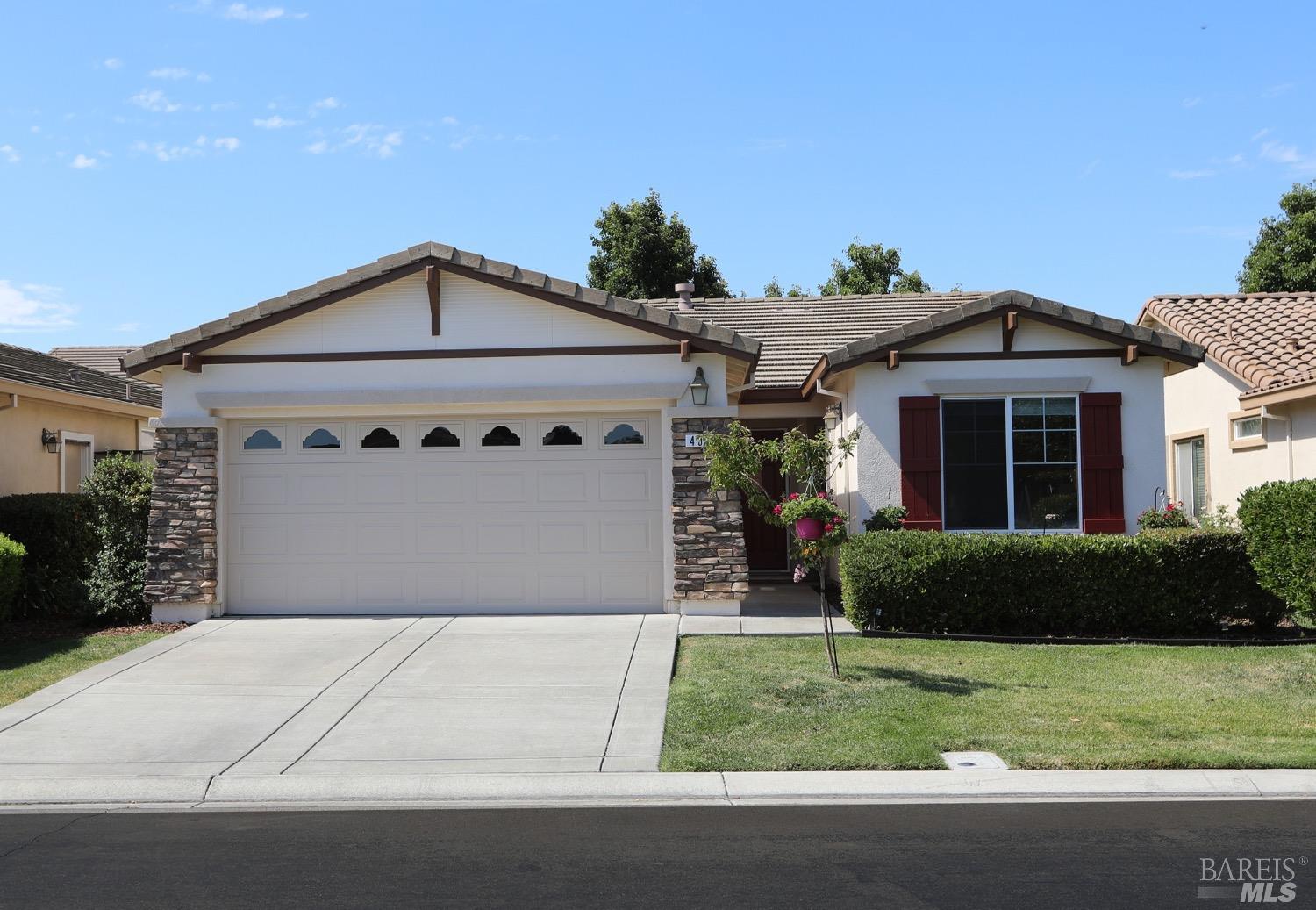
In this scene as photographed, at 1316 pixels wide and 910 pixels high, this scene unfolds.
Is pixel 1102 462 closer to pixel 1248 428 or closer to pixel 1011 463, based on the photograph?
pixel 1011 463

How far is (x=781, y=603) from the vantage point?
538 inches

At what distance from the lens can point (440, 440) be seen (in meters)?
13.1

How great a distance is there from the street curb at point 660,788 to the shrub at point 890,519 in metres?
6.12

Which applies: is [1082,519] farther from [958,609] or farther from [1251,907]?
[1251,907]


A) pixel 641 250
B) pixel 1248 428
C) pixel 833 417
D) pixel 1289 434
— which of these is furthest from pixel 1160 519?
pixel 641 250

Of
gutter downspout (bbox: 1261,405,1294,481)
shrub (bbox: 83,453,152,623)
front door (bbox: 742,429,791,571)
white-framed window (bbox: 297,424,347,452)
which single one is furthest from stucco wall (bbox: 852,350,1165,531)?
shrub (bbox: 83,453,152,623)

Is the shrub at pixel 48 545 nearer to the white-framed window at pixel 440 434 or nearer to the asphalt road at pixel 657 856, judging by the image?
the white-framed window at pixel 440 434

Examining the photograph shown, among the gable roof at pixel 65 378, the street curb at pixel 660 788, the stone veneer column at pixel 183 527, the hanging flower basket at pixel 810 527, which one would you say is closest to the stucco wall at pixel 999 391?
the hanging flower basket at pixel 810 527

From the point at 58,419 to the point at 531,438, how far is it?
832 cm

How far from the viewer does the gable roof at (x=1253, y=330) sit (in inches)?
613

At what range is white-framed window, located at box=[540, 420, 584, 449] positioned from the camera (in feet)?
42.5

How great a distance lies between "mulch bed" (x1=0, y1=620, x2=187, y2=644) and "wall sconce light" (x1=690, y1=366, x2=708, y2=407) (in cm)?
625

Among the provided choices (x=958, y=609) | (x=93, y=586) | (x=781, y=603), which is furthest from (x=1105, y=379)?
(x=93, y=586)

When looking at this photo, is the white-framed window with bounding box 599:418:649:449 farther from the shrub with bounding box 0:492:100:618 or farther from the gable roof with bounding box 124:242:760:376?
the shrub with bounding box 0:492:100:618
